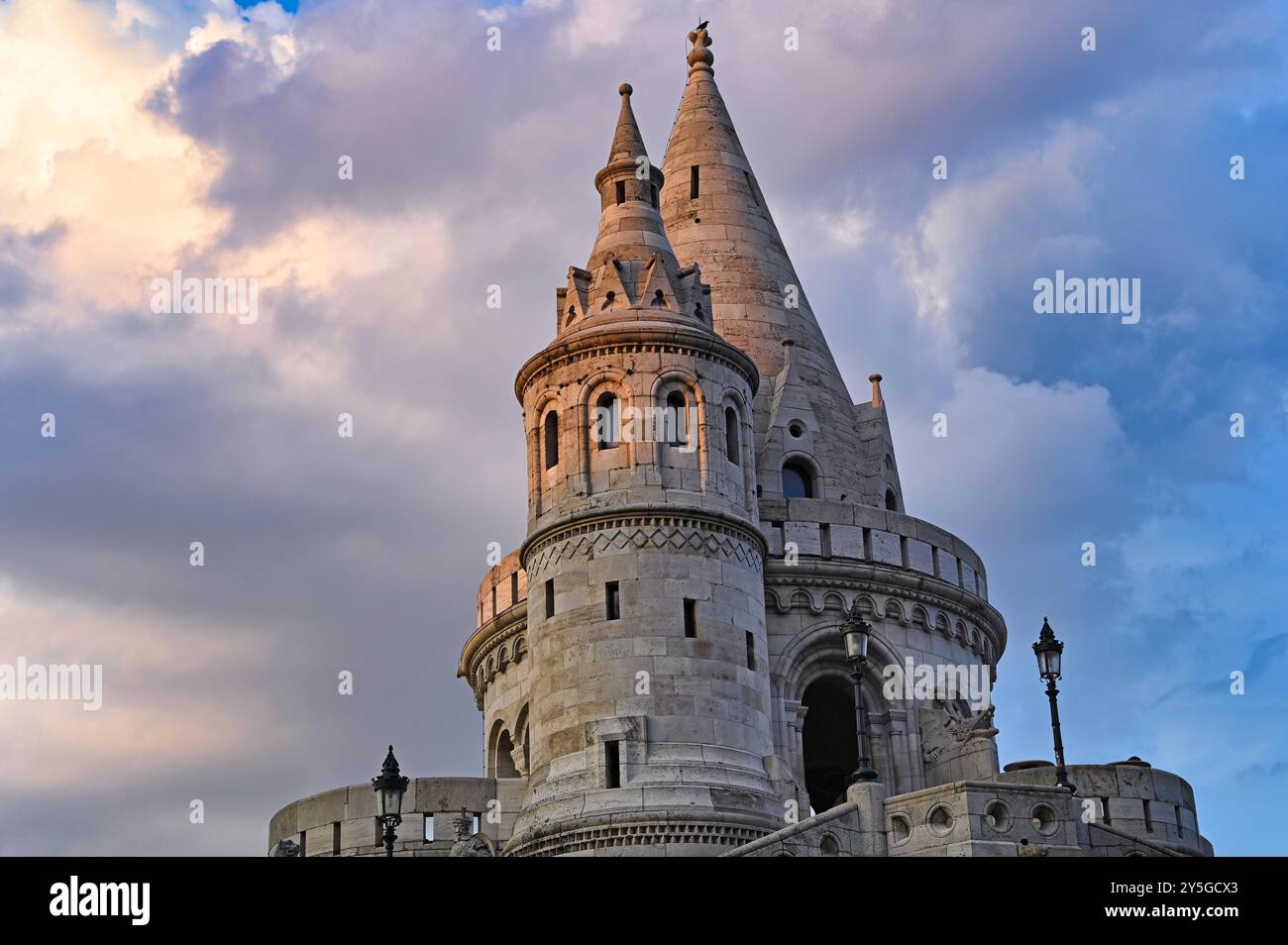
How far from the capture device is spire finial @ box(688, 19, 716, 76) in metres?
45.6

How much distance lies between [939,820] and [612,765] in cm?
532

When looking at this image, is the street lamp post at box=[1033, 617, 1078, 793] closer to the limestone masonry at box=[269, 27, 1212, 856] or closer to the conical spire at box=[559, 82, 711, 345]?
the limestone masonry at box=[269, 27, 1212, 856]

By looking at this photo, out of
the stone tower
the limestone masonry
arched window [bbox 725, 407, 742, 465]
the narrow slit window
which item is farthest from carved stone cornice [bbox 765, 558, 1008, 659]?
the narrow slit window

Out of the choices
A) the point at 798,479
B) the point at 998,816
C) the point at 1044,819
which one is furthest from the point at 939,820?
the point at 798,479

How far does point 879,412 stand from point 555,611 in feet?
38.2

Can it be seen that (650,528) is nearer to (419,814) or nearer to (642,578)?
(642,578)

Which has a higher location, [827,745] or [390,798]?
[827,745]

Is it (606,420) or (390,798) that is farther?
(606,420)

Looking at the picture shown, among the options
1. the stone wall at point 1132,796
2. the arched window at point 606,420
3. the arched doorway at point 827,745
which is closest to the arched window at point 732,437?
the arched window at point 606,420

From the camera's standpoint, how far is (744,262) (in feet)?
136
